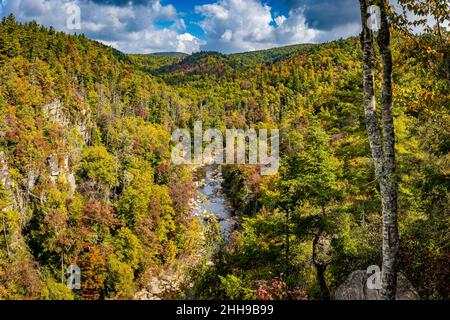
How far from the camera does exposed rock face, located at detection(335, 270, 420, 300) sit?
760cm

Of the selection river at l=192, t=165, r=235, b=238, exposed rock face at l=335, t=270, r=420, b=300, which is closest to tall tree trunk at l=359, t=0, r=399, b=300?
exposed rock face at l=335, t=270, r=420, b=300

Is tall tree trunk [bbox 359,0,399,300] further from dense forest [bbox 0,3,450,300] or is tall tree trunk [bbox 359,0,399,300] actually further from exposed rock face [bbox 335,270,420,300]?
exposed rock face [bbox 335,270,420,300]

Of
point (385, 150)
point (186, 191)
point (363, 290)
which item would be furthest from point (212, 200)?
point (385, 150)

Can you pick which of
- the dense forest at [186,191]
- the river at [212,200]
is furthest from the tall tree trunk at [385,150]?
the river at [212,200]

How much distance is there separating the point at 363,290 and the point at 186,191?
42112 millimetres

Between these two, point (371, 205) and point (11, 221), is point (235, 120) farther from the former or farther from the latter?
point (371, 205)

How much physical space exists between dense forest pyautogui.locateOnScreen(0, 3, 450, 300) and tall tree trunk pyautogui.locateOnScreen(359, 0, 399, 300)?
740mm

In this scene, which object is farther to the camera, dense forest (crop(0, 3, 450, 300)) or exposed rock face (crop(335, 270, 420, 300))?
dense forest (crop(0, 3, 450, 300))

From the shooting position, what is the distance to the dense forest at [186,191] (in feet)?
29.7

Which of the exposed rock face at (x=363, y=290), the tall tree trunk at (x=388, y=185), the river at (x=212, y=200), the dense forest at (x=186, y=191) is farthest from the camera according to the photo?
the river at (x=212, y=200)

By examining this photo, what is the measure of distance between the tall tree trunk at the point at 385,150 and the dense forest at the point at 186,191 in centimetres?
74

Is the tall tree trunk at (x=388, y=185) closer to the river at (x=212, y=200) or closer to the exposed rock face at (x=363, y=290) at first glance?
the exposed rock face at (x=363, y=290)
